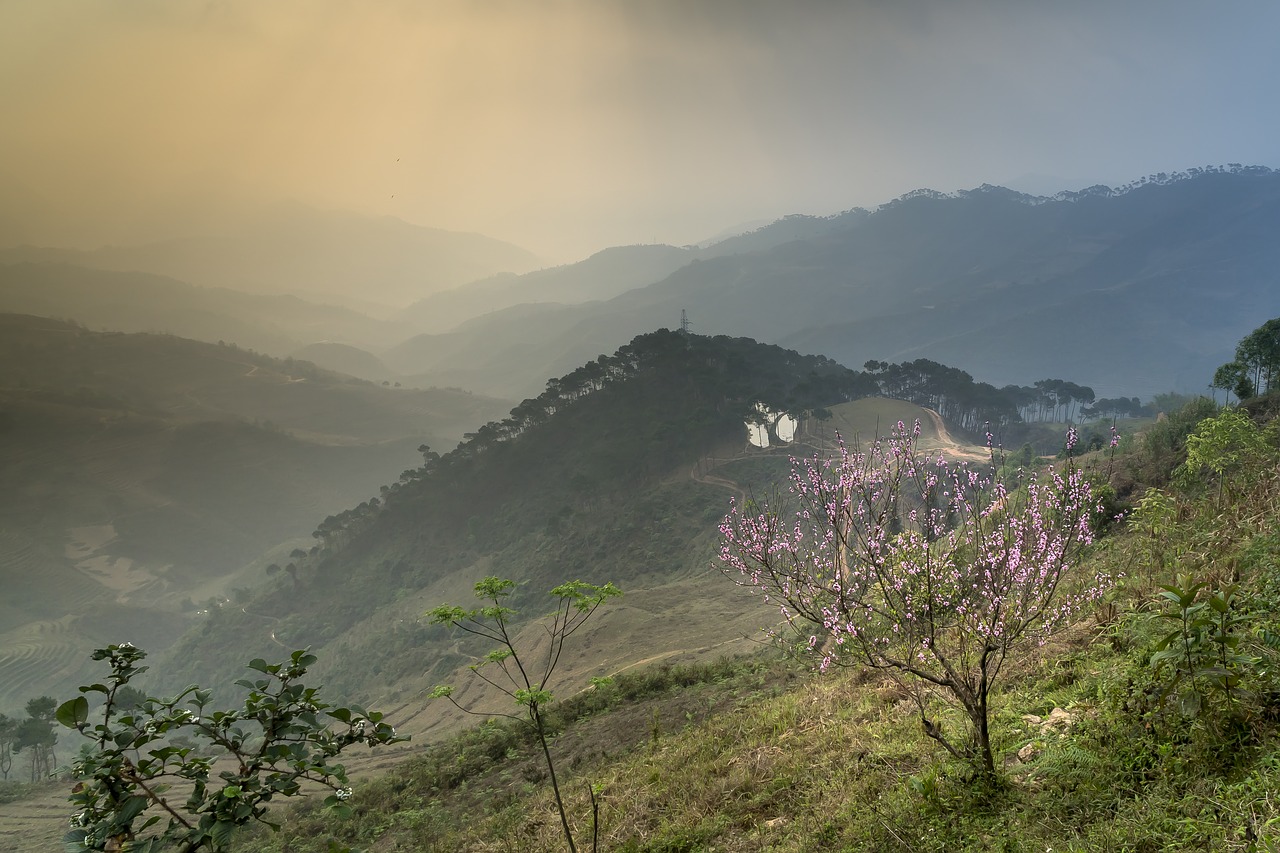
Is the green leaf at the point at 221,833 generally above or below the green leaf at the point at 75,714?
below

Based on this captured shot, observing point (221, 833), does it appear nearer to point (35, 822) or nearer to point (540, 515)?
point (35, 822)

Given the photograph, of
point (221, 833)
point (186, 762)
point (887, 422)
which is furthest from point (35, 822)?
point (887, 422)

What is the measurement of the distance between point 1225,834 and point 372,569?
77431mm

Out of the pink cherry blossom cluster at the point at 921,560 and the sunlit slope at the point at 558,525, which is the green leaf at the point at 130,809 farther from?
the sunlit slope at the point at 558,525

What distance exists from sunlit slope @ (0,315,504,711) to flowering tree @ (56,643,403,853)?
11569 centimetres

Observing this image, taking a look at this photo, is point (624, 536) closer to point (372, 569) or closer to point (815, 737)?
point (372, 569)

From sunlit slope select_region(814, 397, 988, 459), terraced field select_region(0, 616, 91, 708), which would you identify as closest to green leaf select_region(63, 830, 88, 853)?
sunlit slope select_region(814, 397, 988, 459)

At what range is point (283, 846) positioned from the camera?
12.6 meters

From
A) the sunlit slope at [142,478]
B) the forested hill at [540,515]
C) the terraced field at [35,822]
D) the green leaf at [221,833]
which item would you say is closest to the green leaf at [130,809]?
the green leaf at [221,833]

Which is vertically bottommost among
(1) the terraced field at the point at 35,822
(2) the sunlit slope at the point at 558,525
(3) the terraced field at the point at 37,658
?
(3) the terraced field at the point at 37,658

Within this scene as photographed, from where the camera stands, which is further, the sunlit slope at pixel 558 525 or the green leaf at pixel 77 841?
the sunlit slope at pixel 558 525

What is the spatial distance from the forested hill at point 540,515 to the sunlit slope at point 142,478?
41206mm

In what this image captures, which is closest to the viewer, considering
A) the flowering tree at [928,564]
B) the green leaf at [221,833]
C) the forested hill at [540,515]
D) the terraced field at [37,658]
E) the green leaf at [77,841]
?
the green leaf at [77,841]

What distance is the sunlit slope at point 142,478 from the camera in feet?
333
